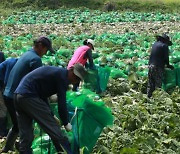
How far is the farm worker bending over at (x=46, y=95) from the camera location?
561 cm

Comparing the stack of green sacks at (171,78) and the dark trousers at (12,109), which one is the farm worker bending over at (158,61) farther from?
the dark trousers at (12,109)

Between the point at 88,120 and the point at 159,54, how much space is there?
4.16 m

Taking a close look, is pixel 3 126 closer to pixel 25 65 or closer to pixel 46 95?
pixel 25 65

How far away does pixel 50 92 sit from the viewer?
5820 millimetres

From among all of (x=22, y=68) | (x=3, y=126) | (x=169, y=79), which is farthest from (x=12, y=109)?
(x=169, y=79)

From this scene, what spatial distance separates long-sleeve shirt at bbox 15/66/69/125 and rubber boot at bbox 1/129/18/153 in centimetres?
122

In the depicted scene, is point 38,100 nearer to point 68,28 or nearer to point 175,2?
point 68,28

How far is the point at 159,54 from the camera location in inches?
393

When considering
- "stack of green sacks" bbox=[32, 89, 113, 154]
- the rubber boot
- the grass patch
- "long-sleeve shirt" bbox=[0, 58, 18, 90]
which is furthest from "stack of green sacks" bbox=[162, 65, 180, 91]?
the grass patch

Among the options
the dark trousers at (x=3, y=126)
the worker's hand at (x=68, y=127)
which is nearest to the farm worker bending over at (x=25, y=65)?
the dark trousers at (x=3, y=126)

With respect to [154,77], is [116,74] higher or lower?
lower

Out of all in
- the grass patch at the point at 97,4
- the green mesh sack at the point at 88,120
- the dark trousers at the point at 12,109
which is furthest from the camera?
the grass patch at the point at 97,4

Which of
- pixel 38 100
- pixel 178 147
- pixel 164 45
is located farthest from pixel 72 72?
pixel 164 45

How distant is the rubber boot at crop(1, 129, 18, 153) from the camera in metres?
6.89
